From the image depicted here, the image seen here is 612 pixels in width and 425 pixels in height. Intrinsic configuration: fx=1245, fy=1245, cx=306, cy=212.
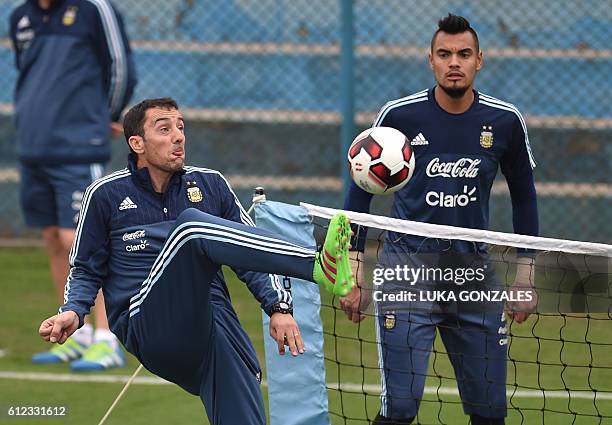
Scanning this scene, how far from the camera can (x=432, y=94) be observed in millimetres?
6348

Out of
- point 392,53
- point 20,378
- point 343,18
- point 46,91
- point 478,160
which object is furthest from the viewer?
point 392,53

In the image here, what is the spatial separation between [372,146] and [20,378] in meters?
3.59

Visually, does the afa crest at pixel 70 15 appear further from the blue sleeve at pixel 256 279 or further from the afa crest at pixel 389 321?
the afa crest at pixel 389 321

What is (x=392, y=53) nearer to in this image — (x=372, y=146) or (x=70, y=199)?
(x=70, y=199)

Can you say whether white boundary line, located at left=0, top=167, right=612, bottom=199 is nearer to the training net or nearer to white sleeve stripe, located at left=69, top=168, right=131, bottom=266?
the training net

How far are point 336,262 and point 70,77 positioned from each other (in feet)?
14.6

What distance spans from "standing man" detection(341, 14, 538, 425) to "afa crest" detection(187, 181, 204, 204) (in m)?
0.90

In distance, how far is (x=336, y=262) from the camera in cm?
522

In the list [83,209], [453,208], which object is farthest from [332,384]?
[83,209]

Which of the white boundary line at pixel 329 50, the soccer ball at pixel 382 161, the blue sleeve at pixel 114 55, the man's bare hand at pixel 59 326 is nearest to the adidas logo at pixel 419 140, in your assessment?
the soccer ball at pixel 382 161

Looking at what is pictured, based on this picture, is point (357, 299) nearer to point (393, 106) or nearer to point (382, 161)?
point (382, 161)

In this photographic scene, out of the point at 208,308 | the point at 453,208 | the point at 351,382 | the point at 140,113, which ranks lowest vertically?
the point at 351,382

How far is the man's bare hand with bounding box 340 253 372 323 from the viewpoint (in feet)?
20.5

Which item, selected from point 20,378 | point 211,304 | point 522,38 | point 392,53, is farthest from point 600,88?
point 211,304
